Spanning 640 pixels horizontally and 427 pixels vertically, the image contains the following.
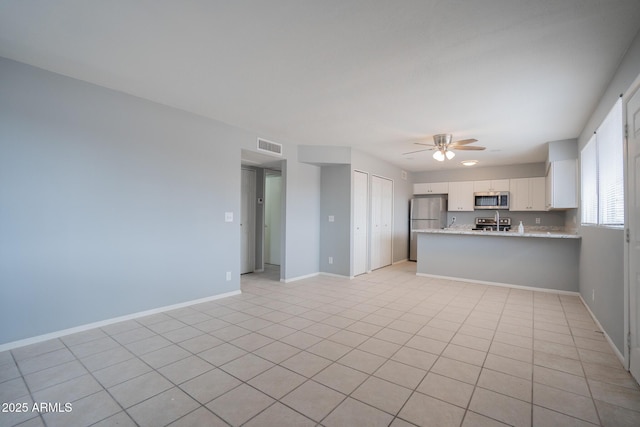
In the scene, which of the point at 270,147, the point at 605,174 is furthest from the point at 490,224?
the point at 270,147

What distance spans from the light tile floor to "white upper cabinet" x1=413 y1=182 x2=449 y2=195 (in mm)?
4694

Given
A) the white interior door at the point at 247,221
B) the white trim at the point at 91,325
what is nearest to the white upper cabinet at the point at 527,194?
the white interior door at the point at 247,221

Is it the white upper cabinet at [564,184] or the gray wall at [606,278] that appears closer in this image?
the gray wall at [606,278]

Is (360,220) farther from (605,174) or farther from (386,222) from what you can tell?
(605,174)

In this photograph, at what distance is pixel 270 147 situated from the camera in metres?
5.14

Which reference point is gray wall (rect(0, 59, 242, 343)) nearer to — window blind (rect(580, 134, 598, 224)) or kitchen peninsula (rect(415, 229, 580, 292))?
kitchen peninsula (rect(415, 229, 580, 292))

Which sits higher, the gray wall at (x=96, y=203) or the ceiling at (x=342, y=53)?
the ceiling at (x=342, y=53)

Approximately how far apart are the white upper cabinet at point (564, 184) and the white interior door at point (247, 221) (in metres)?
5.79

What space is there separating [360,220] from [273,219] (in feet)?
8.09

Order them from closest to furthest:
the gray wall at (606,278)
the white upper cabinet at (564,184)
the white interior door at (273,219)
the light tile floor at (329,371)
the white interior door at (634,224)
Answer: the light tile floor at (329,371)
the white interior door at (634,224)
the gray wall at (606,278)
the white upper cabinet at (564,184)
the white interior door at (273,219)

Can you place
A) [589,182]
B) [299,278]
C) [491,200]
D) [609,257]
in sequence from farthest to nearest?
[491,200], [299,278], [589,182], [609,257]

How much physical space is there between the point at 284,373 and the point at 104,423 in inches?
45.9

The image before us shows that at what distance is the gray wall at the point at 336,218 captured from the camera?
5980 mm

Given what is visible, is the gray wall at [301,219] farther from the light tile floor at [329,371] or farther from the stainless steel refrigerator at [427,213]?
the stainless steel refrigerator at [427,213]
